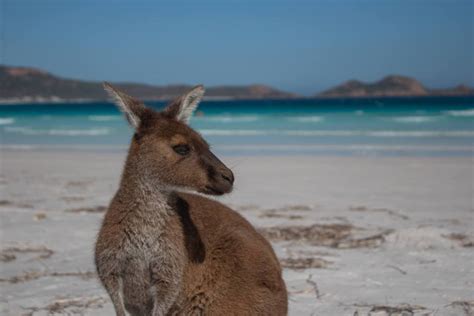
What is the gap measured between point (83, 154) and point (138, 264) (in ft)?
58.4

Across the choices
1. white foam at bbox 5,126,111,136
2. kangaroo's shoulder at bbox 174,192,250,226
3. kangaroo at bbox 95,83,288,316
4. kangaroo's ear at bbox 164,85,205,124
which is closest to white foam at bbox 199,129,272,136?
white foam at bbox 5,126,111,136

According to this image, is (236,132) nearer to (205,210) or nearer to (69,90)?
(205,210)

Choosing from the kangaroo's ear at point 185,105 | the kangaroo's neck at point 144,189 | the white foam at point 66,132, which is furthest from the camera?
the white foam at point 66,132

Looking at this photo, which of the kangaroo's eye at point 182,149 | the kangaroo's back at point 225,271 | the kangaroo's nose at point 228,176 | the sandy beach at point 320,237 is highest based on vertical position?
the kangaroo's eye at point 182,149

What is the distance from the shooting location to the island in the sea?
57.2 metres

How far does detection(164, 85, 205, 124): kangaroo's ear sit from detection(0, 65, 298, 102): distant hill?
1012 inches

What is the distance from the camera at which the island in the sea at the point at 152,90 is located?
57.2m

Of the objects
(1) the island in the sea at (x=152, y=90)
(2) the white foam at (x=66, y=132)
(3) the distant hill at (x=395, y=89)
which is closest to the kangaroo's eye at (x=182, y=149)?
(2) the white foam at (x=66, y=132)

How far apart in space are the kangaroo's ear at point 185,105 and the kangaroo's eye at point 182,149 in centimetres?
25

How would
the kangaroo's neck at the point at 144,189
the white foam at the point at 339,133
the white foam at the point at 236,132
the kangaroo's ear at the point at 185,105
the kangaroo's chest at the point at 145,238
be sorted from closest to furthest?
the kangaroo's chest at the point at 145,238, the kangaroo's neck at the point at 144,189, the kangaroo's ear at the point at 185,105, the white foam at the point at 339,133, the white foam at the point at 236,132

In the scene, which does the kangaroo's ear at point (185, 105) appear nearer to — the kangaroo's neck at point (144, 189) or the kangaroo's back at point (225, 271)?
the kangaroo's neck at point (144, 189)

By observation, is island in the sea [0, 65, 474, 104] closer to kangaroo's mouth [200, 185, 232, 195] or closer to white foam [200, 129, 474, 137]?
white foam [200, 129, 474, 137]

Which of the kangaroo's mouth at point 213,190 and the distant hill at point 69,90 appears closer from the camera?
the kangaroo's mouth at point 213,190

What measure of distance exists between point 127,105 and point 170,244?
2.86 feet
